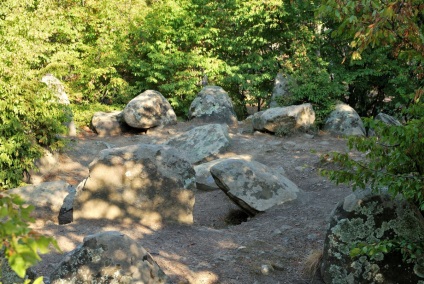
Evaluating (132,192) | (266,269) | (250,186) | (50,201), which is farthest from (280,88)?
(266,269)

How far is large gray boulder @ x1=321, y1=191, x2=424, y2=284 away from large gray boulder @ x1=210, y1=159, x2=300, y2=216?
2.76 meters

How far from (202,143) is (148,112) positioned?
11.9 ft

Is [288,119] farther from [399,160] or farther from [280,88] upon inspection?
[399,160]

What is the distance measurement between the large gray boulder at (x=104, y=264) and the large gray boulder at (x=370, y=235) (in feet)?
6.98

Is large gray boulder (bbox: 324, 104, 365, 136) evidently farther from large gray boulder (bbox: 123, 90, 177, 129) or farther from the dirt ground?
large gray boulder (bbox: 123, 90, 177, 129)

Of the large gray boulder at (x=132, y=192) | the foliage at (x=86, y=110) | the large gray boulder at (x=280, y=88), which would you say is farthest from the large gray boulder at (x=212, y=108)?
the large gray boulder at (x=132, y=192)

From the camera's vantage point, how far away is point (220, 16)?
64.3 feet

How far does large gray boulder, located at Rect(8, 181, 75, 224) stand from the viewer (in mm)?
8484

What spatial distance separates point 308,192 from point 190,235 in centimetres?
329

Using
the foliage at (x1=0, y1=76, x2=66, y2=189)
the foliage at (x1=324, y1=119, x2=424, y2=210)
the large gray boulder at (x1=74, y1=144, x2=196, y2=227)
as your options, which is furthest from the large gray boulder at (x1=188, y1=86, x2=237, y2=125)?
the foliage at (x1=324, y1=119, x2=424, y2=210)

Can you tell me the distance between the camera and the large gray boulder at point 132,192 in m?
7.58

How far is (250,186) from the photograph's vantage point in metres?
8.53

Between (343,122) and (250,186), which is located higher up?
(250,186)

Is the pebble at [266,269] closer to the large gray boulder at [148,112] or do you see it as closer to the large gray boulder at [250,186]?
the large gray boulder at [250,186]
